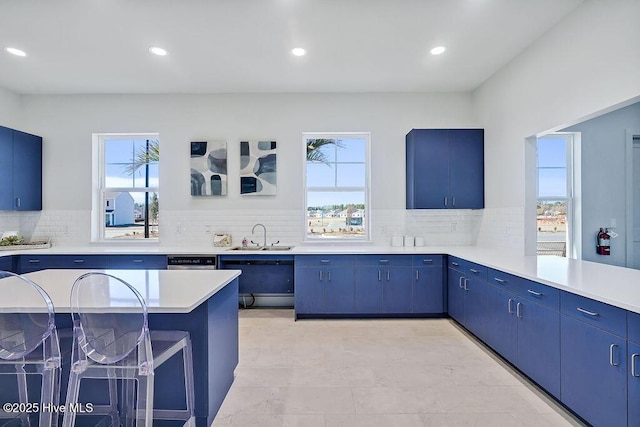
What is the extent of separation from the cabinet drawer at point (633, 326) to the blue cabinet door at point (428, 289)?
248 centimetres

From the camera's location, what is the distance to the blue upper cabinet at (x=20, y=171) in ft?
14.2

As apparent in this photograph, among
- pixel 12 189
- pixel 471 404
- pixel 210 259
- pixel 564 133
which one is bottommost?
pixel 471 404

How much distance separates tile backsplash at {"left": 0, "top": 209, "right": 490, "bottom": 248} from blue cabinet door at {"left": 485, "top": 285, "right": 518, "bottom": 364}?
5.72 ft

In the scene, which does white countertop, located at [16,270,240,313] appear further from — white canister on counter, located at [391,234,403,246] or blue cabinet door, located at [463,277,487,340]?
white canister on counter, located at [391,234,403,246]

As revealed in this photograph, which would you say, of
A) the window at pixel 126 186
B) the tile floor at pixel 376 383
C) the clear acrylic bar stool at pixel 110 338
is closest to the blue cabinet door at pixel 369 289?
the tile floor at pixel 376 383

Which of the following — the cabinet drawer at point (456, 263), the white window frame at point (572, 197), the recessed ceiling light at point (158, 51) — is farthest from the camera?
the white window frame at point (572, 197)

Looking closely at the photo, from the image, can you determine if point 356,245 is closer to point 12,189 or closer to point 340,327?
point 340,327

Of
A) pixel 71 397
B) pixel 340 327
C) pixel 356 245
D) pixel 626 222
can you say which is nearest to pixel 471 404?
pixel 340 327

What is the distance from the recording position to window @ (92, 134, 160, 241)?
503 cm

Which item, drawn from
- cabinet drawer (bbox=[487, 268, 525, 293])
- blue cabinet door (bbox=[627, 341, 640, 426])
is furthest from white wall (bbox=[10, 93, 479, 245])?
blue cabinet door (bbox=[627, 341, 640, 426])

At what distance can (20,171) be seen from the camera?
4.55 metres

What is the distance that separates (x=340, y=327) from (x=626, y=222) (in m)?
3.67

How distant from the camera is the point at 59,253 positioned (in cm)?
429

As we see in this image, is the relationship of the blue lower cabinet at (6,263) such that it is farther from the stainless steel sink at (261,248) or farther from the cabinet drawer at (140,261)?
the stainless steel sink at (261,248)
